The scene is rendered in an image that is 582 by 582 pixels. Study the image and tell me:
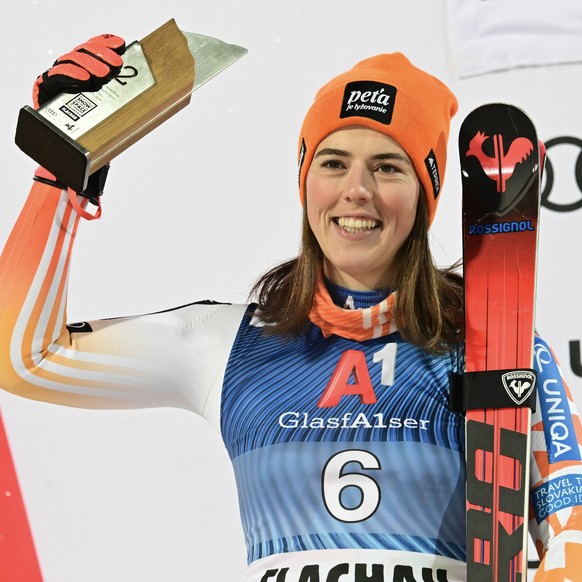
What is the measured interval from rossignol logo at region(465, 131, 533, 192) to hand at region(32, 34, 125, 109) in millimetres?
589

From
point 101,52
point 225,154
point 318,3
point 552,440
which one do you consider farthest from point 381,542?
point 318,3

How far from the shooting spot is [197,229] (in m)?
2.43

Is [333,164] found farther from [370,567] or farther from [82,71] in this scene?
[370,567]

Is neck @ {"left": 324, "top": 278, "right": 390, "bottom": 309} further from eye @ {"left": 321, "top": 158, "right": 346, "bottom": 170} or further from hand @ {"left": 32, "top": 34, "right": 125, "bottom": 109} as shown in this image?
hand @ {"left": 32, "top": 34, "right": 125, "bottom": 109}

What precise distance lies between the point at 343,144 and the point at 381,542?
1.94 feet

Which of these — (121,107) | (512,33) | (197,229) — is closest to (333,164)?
(121,107)

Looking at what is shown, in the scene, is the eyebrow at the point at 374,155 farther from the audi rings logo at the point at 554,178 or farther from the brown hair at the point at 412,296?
the audi rings logo at the point at 554,178

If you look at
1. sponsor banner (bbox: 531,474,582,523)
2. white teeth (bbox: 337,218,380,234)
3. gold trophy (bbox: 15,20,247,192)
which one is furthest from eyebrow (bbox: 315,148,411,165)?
sponsor banner (bbox: 531,474,582,523)

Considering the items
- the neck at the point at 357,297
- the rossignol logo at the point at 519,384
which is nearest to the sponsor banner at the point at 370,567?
the rossignol logo at the point at 519,384

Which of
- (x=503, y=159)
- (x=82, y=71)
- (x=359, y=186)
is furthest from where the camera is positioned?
(x=503, y=159)

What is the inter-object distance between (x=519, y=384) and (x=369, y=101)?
49 centimetres

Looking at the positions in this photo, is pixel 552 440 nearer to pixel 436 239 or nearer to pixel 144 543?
pixel 436 239

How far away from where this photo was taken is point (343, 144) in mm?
1775

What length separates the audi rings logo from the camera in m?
2.39
